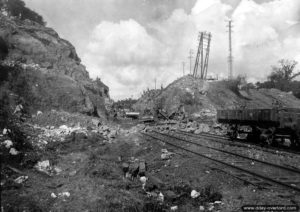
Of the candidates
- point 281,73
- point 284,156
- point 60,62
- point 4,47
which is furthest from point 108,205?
point 281,73

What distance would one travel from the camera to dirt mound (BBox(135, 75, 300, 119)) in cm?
4003

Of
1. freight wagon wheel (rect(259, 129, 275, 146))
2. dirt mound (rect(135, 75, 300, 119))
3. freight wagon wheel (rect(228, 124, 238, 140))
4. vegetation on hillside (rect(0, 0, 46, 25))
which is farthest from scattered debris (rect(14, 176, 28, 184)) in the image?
vegetation on hillside (rect(0, 0, 46, 25))

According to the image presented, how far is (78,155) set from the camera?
35.0 ft

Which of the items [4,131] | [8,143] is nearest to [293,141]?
[8,143]

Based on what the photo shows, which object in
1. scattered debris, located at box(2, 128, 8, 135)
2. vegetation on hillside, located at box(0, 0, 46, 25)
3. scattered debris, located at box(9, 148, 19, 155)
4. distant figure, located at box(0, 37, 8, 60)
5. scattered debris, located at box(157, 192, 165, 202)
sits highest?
vegetation on hillside, located at box(0, 0, 46, 25)

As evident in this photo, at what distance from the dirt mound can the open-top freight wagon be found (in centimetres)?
1898

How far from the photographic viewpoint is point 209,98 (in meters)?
42.8

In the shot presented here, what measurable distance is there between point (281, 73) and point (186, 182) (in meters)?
84.0

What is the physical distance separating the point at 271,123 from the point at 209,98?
95.4ft

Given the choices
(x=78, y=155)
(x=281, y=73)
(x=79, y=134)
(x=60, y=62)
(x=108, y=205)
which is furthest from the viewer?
(x=281, y=73)

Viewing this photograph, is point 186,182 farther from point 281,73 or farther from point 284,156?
point 281,73

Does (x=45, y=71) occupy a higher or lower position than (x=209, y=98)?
higher

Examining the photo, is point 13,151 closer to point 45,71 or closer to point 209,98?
point 45,71

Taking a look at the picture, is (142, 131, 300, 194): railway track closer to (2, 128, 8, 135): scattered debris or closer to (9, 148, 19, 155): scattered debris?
(9, 148, 19, 155): scattered debris
